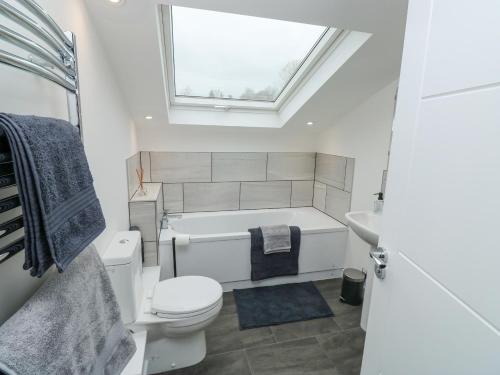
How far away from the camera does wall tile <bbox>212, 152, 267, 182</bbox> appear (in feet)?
10.7

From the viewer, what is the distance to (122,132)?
7.09 feet

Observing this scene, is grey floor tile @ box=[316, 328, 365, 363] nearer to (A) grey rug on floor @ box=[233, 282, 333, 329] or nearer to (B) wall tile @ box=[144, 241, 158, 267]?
(A) grey rug on floor @ box=[233, 282, 333, 329]

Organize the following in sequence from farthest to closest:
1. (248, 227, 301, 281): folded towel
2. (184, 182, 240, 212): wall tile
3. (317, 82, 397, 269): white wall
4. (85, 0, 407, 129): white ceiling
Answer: (184, 182, 240, 212): wall tile, (248, 227, 301, 281): folded towel, (317, 82, 397, 269): white wall, (85, 0, 407, 129): white ceiling

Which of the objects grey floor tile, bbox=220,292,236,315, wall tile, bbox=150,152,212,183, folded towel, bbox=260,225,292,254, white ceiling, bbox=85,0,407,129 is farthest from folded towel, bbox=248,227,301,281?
white ceiling, bbox=85,0,407,129

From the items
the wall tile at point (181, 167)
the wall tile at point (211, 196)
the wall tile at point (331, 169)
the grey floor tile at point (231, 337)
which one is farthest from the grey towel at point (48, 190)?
the wall tile at point (331, 169)

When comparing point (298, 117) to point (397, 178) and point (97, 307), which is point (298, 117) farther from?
point (97, 307)

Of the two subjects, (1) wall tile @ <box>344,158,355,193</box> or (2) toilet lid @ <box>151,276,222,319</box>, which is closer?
(2) toilet lid @ <box>151,276,222,319</box>

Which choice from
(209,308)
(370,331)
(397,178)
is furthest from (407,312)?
(209,308)

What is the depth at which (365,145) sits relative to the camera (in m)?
2.67

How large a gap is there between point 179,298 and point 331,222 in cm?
194

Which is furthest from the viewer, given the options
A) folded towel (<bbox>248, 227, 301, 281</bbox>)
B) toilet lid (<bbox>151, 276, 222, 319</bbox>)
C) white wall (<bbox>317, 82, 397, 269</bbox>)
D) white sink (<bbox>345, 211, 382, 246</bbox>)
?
folded towel (<bbox>248, 227, 301, 281</bbox>)

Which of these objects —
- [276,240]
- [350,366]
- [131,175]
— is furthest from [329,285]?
[131,175]

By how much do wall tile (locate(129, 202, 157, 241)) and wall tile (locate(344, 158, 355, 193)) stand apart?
2000mm

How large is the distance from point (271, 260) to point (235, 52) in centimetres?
198
